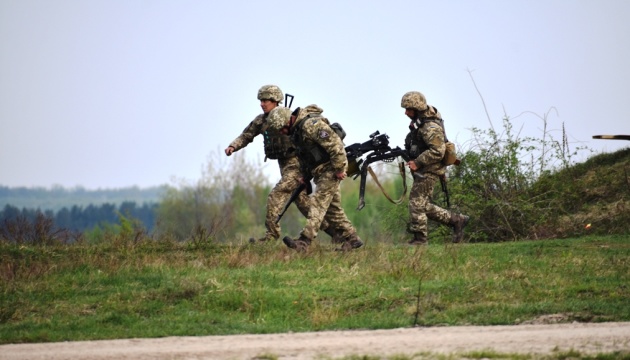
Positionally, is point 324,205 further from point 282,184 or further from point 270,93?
point 270,93

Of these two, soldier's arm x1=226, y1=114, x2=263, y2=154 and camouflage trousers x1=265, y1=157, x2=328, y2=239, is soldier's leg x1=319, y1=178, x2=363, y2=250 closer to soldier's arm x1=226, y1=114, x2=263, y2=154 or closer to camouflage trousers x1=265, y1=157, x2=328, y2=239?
camouflage trousers x1=265, y1=157, x2=328, y2=239

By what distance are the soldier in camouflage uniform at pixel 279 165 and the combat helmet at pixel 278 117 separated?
2.19 ft

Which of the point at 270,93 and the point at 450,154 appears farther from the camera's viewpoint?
the point at 450,154

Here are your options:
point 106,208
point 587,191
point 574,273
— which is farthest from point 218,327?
point 106,208

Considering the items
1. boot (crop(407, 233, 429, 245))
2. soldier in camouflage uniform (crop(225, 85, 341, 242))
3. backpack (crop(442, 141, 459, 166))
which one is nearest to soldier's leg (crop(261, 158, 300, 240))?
soldier in camouflage uniform (crop(225, 85, 341, 242))

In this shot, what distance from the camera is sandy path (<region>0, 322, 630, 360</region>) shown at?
34.4ft

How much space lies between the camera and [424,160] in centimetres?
1783

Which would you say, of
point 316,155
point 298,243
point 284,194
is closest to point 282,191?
point 284,194

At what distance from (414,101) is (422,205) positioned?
5.18ft

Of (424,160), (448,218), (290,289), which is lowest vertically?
(290,289)

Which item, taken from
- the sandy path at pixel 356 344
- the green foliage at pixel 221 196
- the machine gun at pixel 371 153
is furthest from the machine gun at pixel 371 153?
the green foliage at pixel 221 196

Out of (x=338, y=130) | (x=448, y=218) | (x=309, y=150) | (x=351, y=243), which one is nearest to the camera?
(x=309, y=150)

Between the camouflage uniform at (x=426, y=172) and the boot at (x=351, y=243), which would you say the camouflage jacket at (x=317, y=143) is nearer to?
the boot at (x=351, y=243)

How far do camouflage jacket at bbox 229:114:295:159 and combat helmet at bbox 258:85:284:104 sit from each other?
0.38 metres
